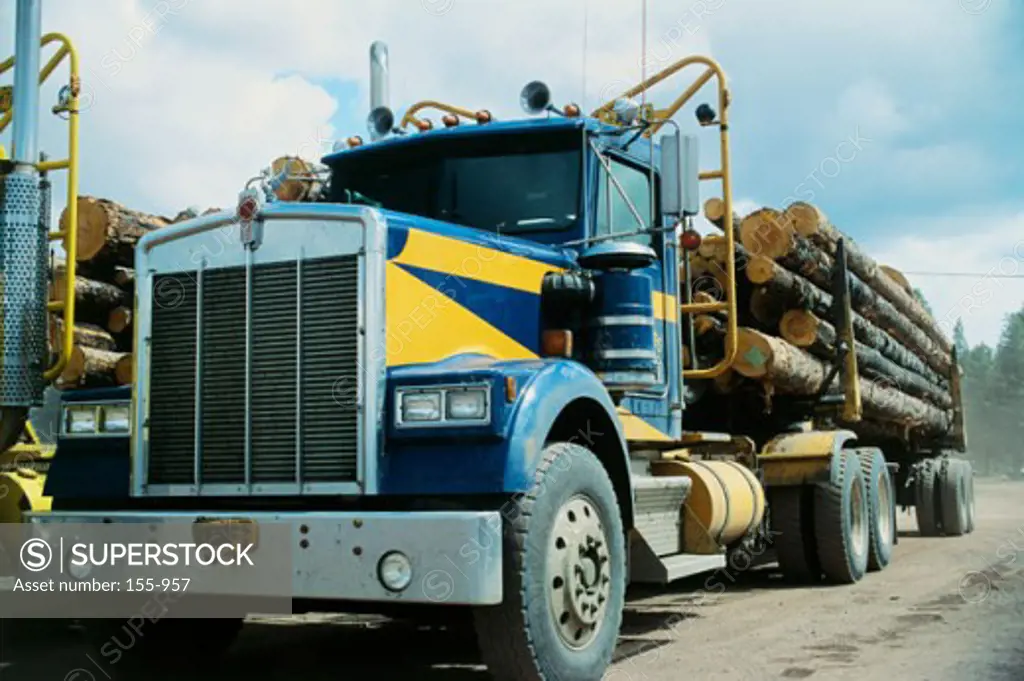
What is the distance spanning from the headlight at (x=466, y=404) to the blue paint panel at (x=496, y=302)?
2.70ft

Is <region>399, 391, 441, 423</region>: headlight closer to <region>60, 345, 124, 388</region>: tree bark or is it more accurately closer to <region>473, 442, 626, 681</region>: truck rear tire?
<region>473, 442, 626, 681</region>: truck rear tire

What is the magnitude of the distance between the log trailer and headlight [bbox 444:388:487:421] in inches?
0.4

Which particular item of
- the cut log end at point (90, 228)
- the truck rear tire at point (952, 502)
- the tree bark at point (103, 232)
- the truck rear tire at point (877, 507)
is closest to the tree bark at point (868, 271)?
the truck rear tire at point (952, 502)

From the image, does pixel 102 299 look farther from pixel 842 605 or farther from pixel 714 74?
pixel 842 605

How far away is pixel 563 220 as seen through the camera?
6820mm

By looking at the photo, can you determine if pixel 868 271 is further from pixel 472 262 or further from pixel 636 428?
pixel 472 262

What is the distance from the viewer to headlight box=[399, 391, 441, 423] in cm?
492

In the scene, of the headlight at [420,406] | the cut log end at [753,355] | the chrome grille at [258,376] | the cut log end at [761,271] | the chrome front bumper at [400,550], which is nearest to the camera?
the chrome front bumper at [400,550]

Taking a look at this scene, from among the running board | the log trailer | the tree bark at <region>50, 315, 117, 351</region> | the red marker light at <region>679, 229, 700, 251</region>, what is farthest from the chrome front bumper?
the tree bark at <region>50, 315, 117, 351</region>

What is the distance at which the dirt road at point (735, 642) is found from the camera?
5871 mm

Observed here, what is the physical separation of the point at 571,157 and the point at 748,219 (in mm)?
4142

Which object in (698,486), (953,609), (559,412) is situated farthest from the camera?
(953,609)

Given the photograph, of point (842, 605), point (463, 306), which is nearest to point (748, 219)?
point (842, 605)

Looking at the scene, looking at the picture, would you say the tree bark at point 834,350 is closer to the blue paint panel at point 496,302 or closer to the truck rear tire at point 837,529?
the truck rear tire at point 837,529
